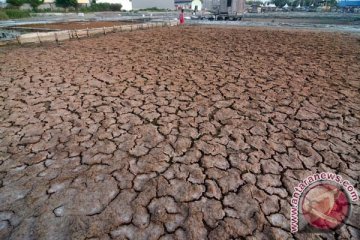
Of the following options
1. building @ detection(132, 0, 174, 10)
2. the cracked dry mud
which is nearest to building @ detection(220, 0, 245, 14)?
the cracked dry mud

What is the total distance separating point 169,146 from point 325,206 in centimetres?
162

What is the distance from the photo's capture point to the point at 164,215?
6.13 ft

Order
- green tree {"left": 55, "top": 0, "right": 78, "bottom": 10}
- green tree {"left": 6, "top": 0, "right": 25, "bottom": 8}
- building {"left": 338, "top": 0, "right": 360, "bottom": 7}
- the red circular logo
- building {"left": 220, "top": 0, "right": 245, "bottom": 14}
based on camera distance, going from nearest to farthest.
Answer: the red circular logo → building {"left": 220, "top": 0, "right": 245, "bottom": 14} → green tree {"left": 6, "top": 0, "right": 25, "bottom": 8} → green tree {"left": 55, "top": 0, "right": 78, "bottom": 10} → building {"left": 338, "top": 0, "right": 360, "bottom": 7}

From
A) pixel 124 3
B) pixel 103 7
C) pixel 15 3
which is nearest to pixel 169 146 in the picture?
pixel 15 3

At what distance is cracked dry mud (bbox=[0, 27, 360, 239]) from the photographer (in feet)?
6.02

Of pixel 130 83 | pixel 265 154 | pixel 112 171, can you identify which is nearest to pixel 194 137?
pixel 265 154

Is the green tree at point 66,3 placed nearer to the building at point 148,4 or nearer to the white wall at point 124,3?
the white wall at point 124,3

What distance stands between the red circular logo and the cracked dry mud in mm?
93

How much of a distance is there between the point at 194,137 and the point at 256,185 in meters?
0.98

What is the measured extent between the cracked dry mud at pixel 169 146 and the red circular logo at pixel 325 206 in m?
0.09

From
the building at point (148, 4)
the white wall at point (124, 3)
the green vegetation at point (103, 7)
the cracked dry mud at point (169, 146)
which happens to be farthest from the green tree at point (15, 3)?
the cracked dry mud at point (169, 146)

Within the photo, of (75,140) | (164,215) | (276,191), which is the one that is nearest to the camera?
(164,215)

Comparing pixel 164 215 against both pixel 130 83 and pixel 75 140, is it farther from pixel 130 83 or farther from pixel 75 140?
pixel 130 83

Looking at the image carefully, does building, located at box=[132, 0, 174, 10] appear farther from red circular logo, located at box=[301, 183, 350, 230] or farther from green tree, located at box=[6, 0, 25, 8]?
red circular logo, located at box=[301, 183, 350, 230]
